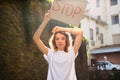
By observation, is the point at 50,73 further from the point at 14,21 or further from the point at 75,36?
the point at 14,21

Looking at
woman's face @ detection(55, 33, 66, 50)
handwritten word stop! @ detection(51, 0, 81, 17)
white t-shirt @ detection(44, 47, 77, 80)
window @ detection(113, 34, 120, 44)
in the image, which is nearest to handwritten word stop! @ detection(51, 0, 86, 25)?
handwritten word stop! @ detection(51, 0, 81, 17)

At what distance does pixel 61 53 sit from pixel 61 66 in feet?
0.30

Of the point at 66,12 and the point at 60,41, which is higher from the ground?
the point at 66,12

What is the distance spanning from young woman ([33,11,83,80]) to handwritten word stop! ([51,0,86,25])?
0.32ft

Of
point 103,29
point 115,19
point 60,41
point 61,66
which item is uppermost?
point 115,19

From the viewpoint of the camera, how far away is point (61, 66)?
1.83 meters

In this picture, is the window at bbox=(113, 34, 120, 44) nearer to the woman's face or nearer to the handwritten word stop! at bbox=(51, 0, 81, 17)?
the handwritten word stop! at bbox=(51, 0, 81, 17)

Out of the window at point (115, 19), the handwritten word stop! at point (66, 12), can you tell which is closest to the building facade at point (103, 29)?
the window at point (115, 19)

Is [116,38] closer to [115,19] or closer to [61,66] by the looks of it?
[115,19]

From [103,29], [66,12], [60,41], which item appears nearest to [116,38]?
[103,29]

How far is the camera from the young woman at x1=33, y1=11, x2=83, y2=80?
5.98 ft

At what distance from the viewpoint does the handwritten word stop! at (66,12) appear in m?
1.99

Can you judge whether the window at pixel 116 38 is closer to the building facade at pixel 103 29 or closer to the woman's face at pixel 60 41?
the building facade at pixel 103 29

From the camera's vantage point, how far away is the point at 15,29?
2418mm
